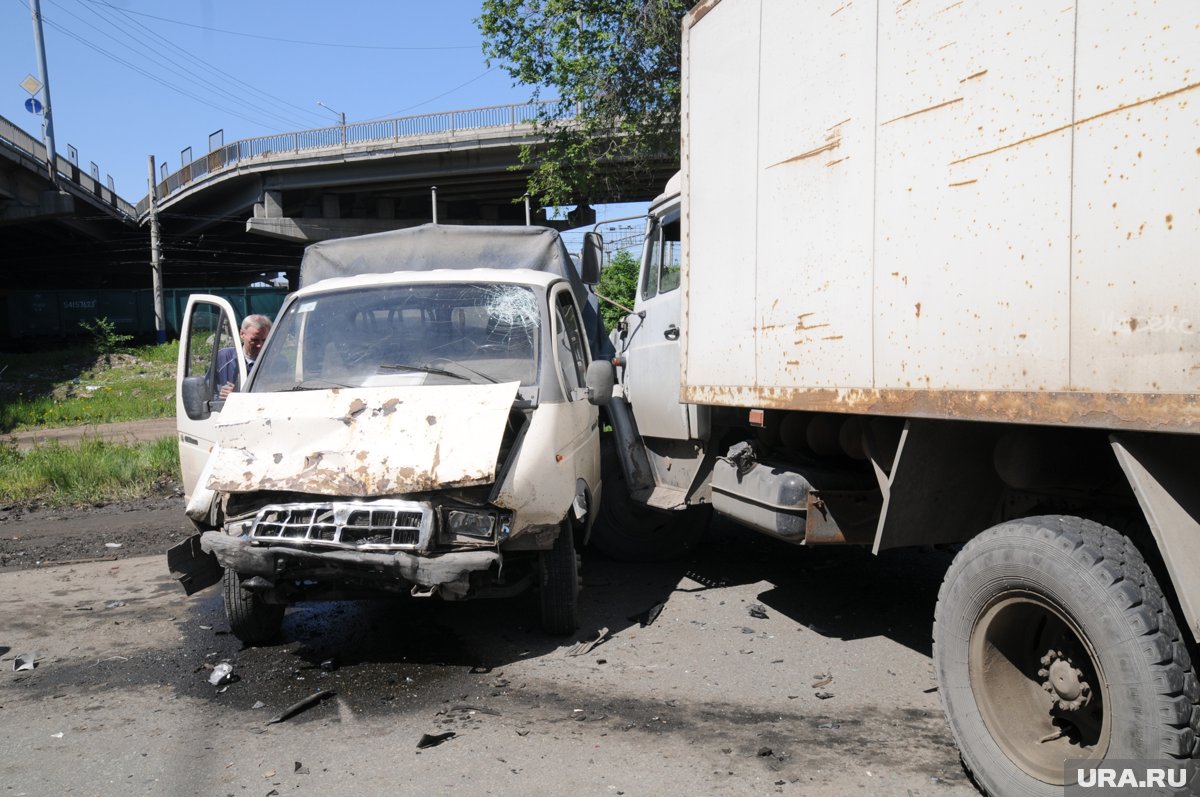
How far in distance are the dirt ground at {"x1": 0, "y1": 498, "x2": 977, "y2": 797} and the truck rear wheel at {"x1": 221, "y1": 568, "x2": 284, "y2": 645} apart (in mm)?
111

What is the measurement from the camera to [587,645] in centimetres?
495

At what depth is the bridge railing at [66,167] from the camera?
87.7 feet

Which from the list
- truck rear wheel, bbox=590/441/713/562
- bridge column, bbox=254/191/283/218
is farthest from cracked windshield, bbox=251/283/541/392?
bridge column, bbox=254/191/283/218

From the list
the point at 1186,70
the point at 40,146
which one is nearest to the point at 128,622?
the point at 1186,70

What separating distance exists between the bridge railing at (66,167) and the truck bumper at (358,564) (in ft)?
91.3

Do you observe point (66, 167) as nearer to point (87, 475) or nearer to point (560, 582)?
point (87, 475)

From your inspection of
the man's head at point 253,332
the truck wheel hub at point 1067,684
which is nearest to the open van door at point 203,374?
the man's head at point 253,332

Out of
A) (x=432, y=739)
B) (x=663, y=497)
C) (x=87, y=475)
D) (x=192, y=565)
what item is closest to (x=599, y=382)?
(x=663, y=497)

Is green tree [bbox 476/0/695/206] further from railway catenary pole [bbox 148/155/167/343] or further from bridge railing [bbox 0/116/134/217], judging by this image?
railway catenary pole [bbox 148/155/167/343]

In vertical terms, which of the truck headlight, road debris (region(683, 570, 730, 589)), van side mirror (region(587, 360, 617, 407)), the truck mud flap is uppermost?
van side mirror (region(587, 360, 617, 407))

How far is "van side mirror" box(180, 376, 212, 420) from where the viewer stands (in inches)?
216

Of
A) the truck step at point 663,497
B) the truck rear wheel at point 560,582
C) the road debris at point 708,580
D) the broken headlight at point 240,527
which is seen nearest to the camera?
the broken headlight at point 240,527

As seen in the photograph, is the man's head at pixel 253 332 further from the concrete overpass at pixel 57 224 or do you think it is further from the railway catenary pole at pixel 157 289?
the railway catenary pole at pixel 157 289

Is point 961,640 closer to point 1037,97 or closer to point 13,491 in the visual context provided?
point 1037,97
